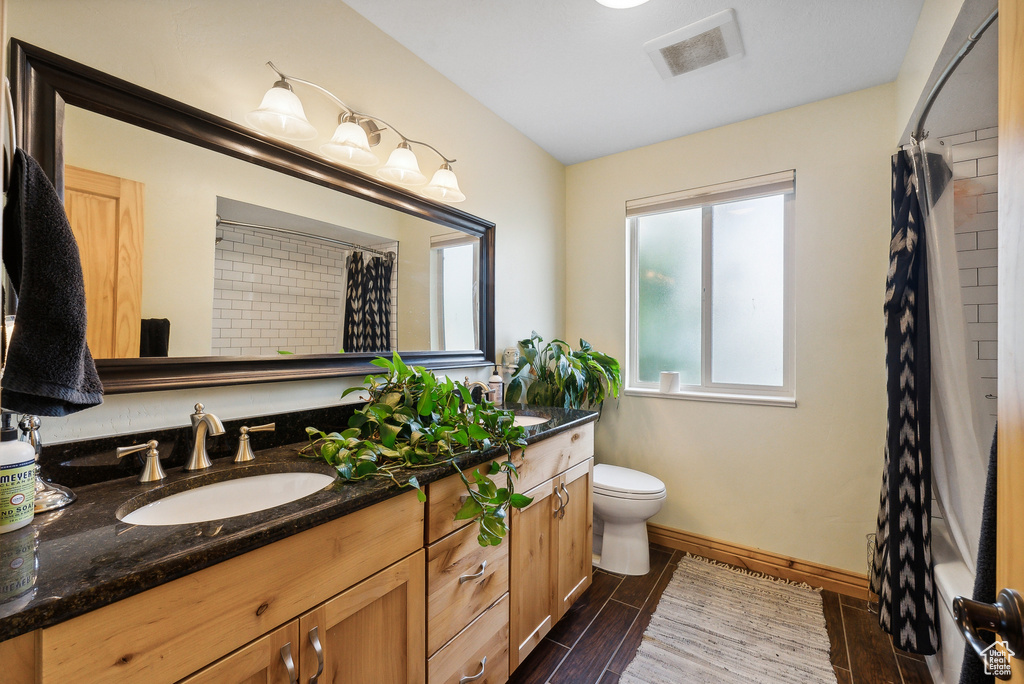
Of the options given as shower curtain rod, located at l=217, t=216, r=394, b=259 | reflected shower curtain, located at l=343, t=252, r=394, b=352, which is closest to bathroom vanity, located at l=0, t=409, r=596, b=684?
reflected shower curtain, located at l=343, t=252, r=394, b=352

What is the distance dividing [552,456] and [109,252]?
1438mm

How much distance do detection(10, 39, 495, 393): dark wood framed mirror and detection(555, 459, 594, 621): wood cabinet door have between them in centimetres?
84

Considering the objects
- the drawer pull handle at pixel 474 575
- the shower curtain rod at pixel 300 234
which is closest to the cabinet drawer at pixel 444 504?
the drawer pull handle at pixel 474 575

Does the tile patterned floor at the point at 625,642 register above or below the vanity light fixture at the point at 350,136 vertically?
below

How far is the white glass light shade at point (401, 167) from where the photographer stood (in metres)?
1.65

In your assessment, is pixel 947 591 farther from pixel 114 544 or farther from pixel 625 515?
pixel 114 544

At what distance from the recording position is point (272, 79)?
1376 millimetres

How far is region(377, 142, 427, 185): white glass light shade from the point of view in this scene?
5.41 ft

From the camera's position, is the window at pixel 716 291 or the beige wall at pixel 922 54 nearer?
the beige wall at pixel 922 54

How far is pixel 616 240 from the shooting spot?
2768 mm

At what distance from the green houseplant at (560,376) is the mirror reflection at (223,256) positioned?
2.36 feet

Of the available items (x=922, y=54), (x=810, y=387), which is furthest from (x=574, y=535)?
(x=922, y=54)

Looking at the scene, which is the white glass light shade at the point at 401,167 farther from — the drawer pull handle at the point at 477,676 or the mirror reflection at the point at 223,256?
the drawer pull handle at the point at 477,676
